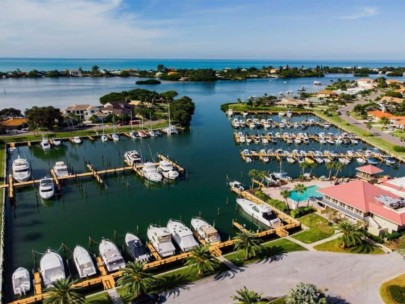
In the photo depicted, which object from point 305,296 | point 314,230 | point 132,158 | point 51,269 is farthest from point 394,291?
point 132,158

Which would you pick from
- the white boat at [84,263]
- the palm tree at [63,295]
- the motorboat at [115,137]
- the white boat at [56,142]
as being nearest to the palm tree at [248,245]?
the white boat at [84,263]

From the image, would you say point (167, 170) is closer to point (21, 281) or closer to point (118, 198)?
point (118, 198)

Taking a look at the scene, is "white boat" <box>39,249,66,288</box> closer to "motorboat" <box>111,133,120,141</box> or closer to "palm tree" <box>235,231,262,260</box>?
"palm tree" <box>235,231,262,260</box>

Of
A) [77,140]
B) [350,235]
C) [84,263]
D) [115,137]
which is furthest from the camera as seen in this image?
[115,137]

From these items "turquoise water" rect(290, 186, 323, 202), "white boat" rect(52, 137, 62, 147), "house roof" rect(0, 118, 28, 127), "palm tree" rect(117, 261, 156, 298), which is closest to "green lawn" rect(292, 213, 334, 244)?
"turquoise water" rect(290, 186, 323, 202)

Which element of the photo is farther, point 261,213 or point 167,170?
point 167,170

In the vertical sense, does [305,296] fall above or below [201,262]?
above

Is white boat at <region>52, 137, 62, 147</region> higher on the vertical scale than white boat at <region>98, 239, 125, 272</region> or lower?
higher
